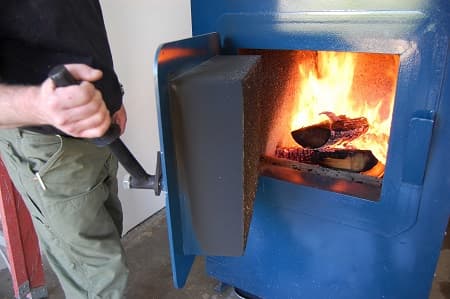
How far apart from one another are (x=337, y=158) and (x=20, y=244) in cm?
111

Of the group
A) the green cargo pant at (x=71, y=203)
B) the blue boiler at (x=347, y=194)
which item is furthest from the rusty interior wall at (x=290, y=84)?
the green cargo pant at (x=71, y=203)

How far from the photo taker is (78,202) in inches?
35.8

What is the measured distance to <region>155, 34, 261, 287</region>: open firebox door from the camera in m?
0.63

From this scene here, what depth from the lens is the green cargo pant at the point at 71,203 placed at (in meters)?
0.86

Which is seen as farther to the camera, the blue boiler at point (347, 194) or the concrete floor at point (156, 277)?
the concrete floor at point (156, 277)

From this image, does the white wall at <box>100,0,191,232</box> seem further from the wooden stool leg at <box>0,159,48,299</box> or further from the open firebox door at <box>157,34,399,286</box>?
the open firebox door at <box>157,34,399,286</box>

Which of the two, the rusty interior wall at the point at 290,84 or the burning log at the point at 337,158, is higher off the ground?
the rusty interior wall at the point at 290,84

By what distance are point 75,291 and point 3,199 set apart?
1.31 feet

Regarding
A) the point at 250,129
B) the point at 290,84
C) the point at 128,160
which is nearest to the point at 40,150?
the point at 128,160

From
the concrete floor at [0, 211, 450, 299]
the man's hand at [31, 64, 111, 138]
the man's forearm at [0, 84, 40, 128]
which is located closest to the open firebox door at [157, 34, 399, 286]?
the man's hand at [31, 64, 111, 138]

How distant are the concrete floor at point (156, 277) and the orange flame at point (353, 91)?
706 millimetres

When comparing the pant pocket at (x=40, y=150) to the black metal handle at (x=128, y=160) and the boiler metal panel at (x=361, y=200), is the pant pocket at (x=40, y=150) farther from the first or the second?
the boiler metal panel at (x=361, y=200)

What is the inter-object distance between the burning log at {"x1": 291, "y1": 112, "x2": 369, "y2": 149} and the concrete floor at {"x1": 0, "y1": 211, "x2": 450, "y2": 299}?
0.67 m

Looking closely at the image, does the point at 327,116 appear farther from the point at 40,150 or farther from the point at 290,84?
the point at 40,150
